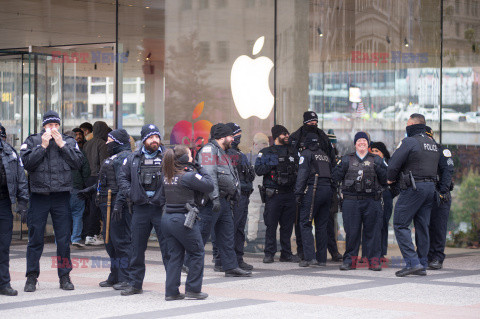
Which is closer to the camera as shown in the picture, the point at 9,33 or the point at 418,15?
the point at 418,15

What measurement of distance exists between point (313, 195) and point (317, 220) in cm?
46

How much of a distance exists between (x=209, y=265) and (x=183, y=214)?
3.80 meters

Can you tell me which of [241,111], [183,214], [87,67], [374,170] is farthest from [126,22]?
[183,214]

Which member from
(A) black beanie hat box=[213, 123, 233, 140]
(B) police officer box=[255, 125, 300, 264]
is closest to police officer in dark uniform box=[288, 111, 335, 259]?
(B) police officer box=[255, 125, 300, 264]

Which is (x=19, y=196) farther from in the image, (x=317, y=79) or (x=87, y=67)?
(x=87, y=67)

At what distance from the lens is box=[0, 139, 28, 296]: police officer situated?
10148 millimetres

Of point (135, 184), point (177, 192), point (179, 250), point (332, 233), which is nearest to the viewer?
point (177, 192)

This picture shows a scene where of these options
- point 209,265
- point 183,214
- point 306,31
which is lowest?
point 209,265

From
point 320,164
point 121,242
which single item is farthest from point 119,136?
point 320,164

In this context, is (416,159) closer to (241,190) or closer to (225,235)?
(241,190)

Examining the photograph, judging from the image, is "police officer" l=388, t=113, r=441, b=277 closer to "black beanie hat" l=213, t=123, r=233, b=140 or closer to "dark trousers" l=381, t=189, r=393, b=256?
"dark trousers" l=381, t=189, r=393, b=256

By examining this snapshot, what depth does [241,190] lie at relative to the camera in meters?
12.8

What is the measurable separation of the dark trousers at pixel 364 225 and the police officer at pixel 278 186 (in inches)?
39.8

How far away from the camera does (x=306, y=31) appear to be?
15336mm
